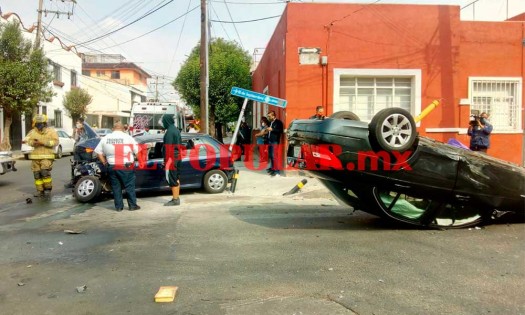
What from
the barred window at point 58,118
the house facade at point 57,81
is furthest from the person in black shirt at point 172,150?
the barred window at point 58,118

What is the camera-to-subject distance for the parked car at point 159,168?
8.77 metres

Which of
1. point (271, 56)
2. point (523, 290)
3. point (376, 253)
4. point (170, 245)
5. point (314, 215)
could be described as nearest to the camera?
point (523, 290)

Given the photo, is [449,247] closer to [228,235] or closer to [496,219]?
[496,219]

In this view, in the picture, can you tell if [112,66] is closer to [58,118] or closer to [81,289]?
[58,118]

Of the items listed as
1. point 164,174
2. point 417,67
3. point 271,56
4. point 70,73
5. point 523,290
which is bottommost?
point 523,290

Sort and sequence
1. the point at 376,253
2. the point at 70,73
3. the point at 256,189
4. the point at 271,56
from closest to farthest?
the point at 376,253, the point at 256,189, the point at 271,56, the point at 70,73

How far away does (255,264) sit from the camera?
469 cm

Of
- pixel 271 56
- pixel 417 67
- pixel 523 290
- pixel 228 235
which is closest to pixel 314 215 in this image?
pixel 228 235

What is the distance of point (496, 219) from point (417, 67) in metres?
6.37

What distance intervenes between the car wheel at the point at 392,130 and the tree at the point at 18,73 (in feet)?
63.0

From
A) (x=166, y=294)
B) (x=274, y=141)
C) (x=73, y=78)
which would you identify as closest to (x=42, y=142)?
(x=274, y=141)

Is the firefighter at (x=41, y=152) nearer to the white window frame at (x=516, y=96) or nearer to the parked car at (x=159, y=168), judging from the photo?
the parked car at (x=159, y=168)

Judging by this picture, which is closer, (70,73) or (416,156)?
(416,156)

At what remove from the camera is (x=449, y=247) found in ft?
17.4
